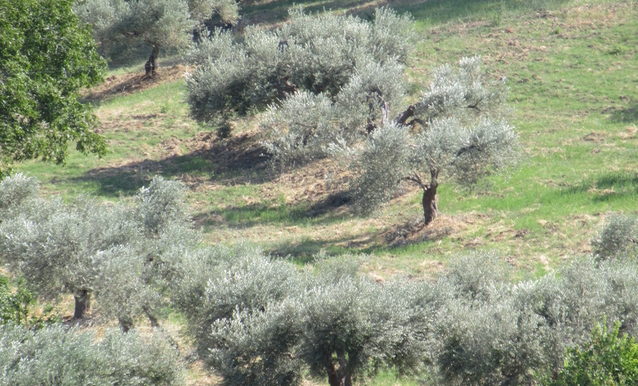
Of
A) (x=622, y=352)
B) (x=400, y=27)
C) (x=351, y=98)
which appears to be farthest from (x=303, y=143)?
(x=622, y=352)

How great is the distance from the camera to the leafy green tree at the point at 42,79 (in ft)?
62.1

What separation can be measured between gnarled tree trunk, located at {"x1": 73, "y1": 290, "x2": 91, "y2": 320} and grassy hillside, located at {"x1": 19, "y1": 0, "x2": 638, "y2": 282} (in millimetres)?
6672

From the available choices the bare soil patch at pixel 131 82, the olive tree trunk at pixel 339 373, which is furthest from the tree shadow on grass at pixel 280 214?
the bare soil patch at pixel 131 82

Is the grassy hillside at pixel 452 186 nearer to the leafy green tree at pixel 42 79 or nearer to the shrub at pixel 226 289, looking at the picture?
the shrub at pixel 226 289

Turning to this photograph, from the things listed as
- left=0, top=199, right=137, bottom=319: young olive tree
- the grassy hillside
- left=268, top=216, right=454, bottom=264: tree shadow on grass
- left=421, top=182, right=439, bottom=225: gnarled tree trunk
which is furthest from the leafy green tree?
left=421, top=182, right=439, bottom=225: gnarled tree trunk

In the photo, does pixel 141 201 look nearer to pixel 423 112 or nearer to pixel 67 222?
pixel 67 222

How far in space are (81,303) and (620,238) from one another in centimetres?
1330

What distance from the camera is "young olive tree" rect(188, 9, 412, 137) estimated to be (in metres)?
33.3

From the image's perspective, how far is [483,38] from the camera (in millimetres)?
40688

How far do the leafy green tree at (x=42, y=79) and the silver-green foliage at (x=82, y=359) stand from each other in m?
6.71

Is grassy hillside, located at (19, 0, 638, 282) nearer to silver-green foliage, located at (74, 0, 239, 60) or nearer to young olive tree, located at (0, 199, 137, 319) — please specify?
silver-green foliage, located at (74, 0, 239, 60)

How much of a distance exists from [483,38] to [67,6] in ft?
81.7

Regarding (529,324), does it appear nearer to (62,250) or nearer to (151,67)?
(62,250)

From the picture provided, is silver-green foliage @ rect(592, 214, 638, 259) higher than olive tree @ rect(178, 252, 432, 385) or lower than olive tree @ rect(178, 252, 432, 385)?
lower
